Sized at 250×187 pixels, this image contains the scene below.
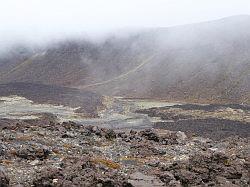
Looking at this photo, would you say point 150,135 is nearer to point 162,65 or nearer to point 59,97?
point 59,97

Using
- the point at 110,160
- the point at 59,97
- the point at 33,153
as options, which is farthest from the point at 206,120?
the point at 33,153

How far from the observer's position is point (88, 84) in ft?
527

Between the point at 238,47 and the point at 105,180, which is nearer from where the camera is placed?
the point at 105,180

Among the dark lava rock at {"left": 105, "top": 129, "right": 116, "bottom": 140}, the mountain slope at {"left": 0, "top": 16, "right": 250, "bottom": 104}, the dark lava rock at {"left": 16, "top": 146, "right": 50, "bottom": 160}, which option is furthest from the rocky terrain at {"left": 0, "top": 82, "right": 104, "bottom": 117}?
the dark lava rock at {"left": 16, "top": 146, "right": 50, "bottom": 160}

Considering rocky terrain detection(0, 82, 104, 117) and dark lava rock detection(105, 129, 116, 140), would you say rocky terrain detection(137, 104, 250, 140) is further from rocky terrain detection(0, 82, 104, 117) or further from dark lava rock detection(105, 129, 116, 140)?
dark lava rock detection(105, 129, 116, 140)

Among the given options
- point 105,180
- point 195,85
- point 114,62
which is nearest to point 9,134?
point 105,180

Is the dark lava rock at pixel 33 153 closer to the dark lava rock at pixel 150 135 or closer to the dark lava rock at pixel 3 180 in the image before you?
the dark lava rock at pixel 3 180

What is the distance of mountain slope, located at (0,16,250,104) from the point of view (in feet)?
434

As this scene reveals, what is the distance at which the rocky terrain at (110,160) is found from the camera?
2684 centimetres

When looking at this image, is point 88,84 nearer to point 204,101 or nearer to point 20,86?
point 20,86

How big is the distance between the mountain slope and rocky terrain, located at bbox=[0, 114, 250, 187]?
227 feet

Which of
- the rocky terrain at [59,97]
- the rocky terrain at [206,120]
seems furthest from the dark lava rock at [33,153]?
the rocky terrain at [59,97]

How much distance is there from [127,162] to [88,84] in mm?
125095

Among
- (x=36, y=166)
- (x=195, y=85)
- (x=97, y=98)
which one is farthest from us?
(x=195, y=85)
